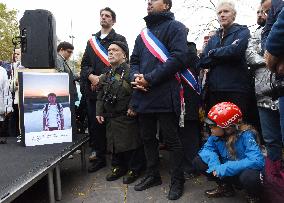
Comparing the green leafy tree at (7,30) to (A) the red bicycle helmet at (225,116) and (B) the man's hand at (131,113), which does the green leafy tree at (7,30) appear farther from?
(A) the red bicycle helmet at (225,116)

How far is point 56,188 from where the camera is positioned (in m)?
3.73

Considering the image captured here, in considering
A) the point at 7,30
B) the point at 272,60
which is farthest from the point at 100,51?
the point at 7,30

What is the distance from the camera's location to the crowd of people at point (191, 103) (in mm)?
3234

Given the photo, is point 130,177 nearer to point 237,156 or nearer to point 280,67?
point 237,156

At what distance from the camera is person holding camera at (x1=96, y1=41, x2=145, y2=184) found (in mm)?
4172

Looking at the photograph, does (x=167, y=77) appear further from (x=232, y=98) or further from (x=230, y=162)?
(x=230, y=162)

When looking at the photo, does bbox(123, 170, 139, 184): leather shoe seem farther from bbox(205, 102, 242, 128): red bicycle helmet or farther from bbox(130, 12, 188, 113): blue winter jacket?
bbox(205, 102, 242, 128): red bicycle helmet

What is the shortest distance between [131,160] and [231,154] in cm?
135

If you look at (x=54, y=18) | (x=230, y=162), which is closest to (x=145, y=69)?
(x=230, y=162)

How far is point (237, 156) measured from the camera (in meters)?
3.28

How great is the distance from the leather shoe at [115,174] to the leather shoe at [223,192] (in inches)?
45.2

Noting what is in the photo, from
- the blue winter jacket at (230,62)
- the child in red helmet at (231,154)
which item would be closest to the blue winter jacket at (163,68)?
the blue winter jacket at (230,62)

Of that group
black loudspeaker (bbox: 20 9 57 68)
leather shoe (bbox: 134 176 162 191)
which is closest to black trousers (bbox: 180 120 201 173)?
leather shoe (bbox: 134 176 162 191)

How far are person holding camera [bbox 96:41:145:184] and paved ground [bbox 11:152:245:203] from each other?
8.5 inches
